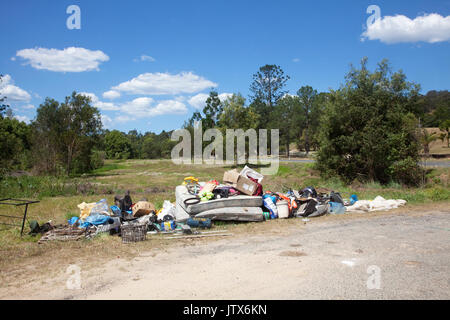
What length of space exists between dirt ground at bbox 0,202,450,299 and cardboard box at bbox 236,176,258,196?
6.08 feet

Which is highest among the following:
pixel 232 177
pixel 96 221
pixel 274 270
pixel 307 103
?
pixel 307 103

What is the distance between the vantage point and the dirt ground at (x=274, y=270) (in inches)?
178

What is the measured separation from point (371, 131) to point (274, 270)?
13.8 meters

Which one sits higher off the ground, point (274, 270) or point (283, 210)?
point (283, 210)

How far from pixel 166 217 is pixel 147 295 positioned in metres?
4.80

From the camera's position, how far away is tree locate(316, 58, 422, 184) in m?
16.8

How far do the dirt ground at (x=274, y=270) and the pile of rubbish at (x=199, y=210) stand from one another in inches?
40.3

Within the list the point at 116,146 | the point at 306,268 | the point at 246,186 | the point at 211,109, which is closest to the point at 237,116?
the point at 211,109

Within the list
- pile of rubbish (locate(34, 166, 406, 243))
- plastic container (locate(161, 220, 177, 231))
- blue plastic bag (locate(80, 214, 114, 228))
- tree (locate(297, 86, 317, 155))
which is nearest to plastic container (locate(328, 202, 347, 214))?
pile of rubbish (locate(34, 166, 406, 243))

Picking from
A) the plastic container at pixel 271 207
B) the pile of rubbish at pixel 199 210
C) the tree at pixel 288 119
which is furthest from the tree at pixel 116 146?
the plastic container at pixel 271 207

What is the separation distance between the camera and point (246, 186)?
10.1m

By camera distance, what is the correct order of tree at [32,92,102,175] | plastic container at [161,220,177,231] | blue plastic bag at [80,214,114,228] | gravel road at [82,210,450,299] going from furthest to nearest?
1. tree at [32,92,102,175]
2. plastic container at [161,220,177,231]
3. blue plastic bag at [80,214,114,228]
4. gravel road at [82,210,450,299]

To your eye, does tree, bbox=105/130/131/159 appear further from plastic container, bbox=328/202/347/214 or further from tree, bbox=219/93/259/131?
plastic container, bbox=328/202/347/214

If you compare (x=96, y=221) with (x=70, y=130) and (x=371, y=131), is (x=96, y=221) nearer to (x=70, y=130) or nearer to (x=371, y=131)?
(x=371, y=131)
